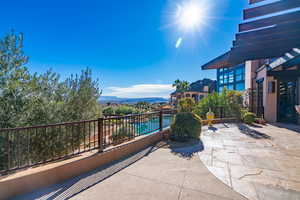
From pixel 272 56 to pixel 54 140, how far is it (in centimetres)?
824

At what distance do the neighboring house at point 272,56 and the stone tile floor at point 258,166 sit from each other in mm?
3143

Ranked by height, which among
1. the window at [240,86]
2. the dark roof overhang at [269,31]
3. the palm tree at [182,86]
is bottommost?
the window at [240,86]

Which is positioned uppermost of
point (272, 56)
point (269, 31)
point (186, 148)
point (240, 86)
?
point (269, 31)

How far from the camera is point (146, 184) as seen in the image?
211cm

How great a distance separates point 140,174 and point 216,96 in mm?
7495

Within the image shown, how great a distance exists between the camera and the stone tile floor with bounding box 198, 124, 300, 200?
6.33ft

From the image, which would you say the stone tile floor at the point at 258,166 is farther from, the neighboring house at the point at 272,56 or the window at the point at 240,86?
the window at the point at 240,86

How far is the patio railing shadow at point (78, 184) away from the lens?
1.85 metres

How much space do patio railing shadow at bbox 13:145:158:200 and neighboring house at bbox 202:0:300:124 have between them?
14.7ft

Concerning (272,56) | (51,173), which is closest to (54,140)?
(51,173)

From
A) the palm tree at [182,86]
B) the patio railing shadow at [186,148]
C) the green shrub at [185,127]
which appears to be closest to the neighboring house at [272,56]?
the green shrub at [185,127]

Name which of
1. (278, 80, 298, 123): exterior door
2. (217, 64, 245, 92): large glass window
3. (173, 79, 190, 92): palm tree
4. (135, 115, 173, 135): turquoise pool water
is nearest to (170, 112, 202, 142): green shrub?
(135, 115, 173, 135): turquoise pool water

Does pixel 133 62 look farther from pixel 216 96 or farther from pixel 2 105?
pixel 2 105

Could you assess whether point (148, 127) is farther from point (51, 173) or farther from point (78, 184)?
point (51, 173)
